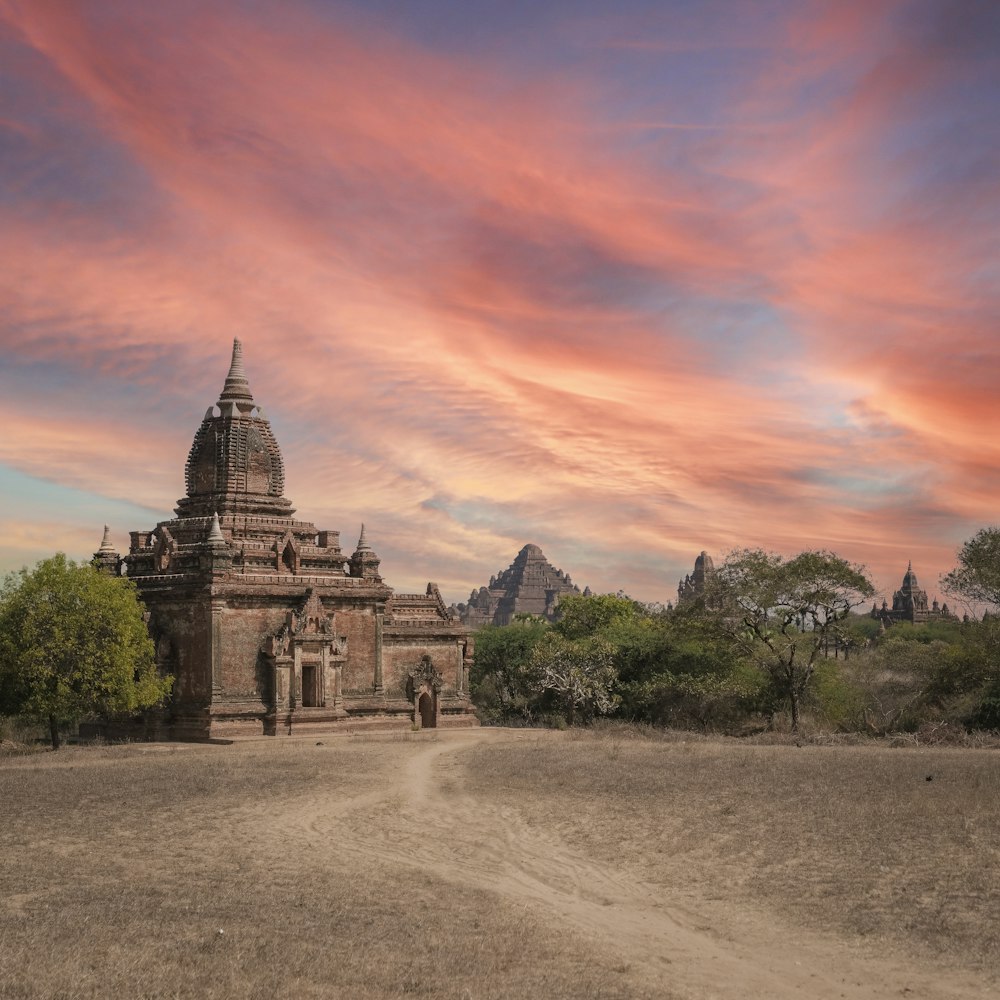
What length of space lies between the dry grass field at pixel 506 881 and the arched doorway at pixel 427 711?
610 inches

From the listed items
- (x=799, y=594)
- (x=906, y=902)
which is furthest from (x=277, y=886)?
(x=799, y=594)

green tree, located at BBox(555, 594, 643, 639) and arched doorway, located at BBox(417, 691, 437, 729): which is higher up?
A: green tree, located at BBox(555, 594, 643, 639)

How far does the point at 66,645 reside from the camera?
35188mm

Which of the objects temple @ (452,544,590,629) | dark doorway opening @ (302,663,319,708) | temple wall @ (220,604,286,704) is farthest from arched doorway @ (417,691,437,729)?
temple @ (452,544,590,629)

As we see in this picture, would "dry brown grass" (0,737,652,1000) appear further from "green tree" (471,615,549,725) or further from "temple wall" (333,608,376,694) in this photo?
"green tree" (471,615,549,725)

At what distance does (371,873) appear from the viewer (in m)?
18.0

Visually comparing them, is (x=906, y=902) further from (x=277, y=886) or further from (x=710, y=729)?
(x=710, y=729)

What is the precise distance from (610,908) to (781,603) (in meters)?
30.3

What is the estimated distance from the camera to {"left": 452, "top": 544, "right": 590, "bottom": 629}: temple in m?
140

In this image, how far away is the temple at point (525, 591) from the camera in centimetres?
14012

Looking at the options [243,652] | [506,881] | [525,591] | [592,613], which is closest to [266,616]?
[243,652]

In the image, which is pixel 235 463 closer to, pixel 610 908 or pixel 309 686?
pixel 309 686

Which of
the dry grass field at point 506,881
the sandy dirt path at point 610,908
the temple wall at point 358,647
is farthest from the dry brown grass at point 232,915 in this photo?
the temple wall at point 358,647

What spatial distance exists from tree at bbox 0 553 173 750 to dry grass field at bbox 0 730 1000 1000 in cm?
643
